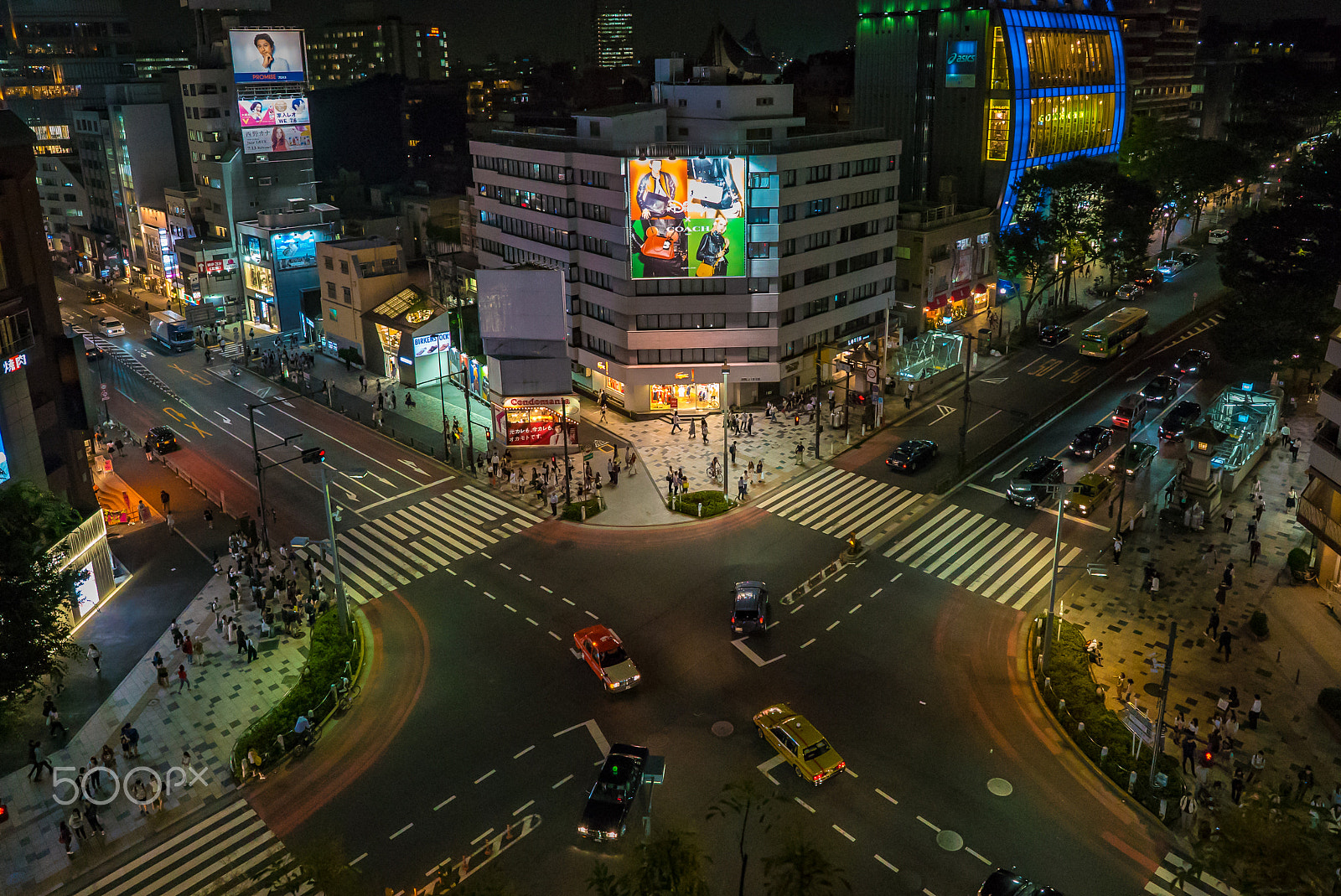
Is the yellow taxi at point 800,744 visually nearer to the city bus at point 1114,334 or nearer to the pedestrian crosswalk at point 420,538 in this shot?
the pedestrian crosswalk at point 420,538

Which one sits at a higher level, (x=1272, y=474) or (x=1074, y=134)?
(x=1074, y=134)

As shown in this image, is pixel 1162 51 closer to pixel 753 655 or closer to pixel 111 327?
pixel 753 655

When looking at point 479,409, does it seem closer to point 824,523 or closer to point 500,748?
point 824,523

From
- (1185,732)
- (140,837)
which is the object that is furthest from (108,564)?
(1185,732)

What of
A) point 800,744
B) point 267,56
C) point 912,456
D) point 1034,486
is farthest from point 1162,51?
point 800,744


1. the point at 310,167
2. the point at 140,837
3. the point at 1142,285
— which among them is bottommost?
the point at 140,837

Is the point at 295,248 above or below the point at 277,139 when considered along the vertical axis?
below
